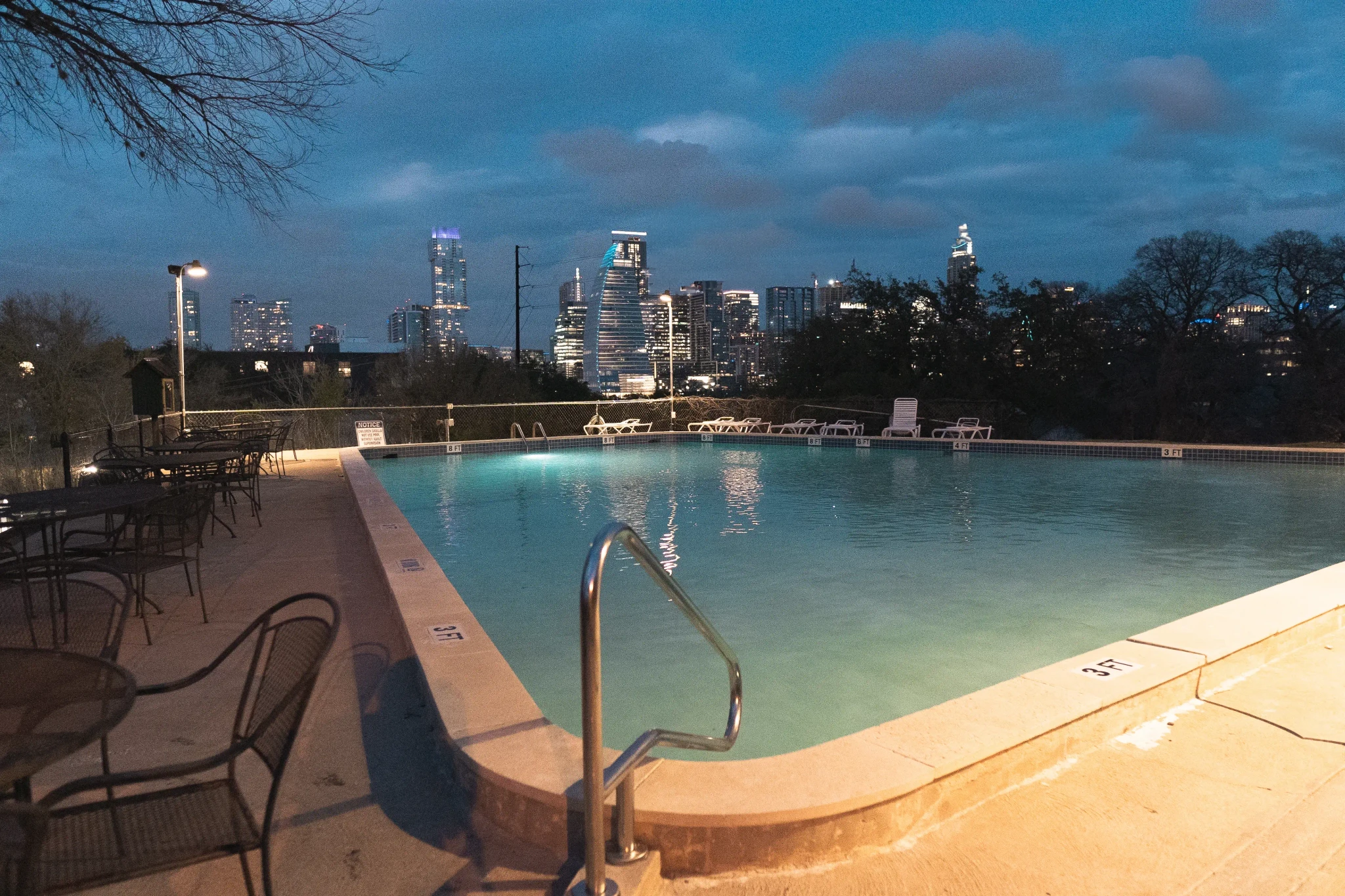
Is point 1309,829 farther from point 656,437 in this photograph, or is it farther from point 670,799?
point 656,437

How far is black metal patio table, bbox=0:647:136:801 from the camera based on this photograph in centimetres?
134

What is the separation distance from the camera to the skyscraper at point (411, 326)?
24141 millimetres

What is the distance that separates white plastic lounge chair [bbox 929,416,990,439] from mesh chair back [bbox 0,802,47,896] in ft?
54.4

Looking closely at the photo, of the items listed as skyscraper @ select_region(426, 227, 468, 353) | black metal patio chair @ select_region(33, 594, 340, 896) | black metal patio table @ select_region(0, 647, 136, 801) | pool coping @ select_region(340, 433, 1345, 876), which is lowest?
pool coping @ select_region(340, 433, 1345, 876)

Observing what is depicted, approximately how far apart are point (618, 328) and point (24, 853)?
151ft

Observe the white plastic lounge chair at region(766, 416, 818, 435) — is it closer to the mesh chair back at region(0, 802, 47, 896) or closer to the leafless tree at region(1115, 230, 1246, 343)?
the leafless tree at region(1115, 230, 1246, 343)

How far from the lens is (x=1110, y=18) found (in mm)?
69312

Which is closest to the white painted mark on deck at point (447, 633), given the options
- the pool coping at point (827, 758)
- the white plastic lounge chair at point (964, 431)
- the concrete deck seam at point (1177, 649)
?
the pool coping at point (827, 758)

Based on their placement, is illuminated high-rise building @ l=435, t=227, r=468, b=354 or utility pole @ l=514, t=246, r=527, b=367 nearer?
utility pole @ l=514, t=246, r=527, b=367

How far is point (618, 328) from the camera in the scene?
153 ft

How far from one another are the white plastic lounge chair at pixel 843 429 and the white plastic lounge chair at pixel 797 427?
0.87ft

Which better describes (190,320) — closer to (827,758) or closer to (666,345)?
(666,345)

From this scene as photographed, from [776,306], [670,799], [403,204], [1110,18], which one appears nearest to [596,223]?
[776,306]

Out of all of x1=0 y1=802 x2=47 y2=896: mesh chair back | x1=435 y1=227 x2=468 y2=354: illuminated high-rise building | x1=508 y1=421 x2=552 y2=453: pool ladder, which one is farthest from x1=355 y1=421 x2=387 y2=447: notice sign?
x1=435 y1=227 x2=468 y2=354: illuminated high-rise building
